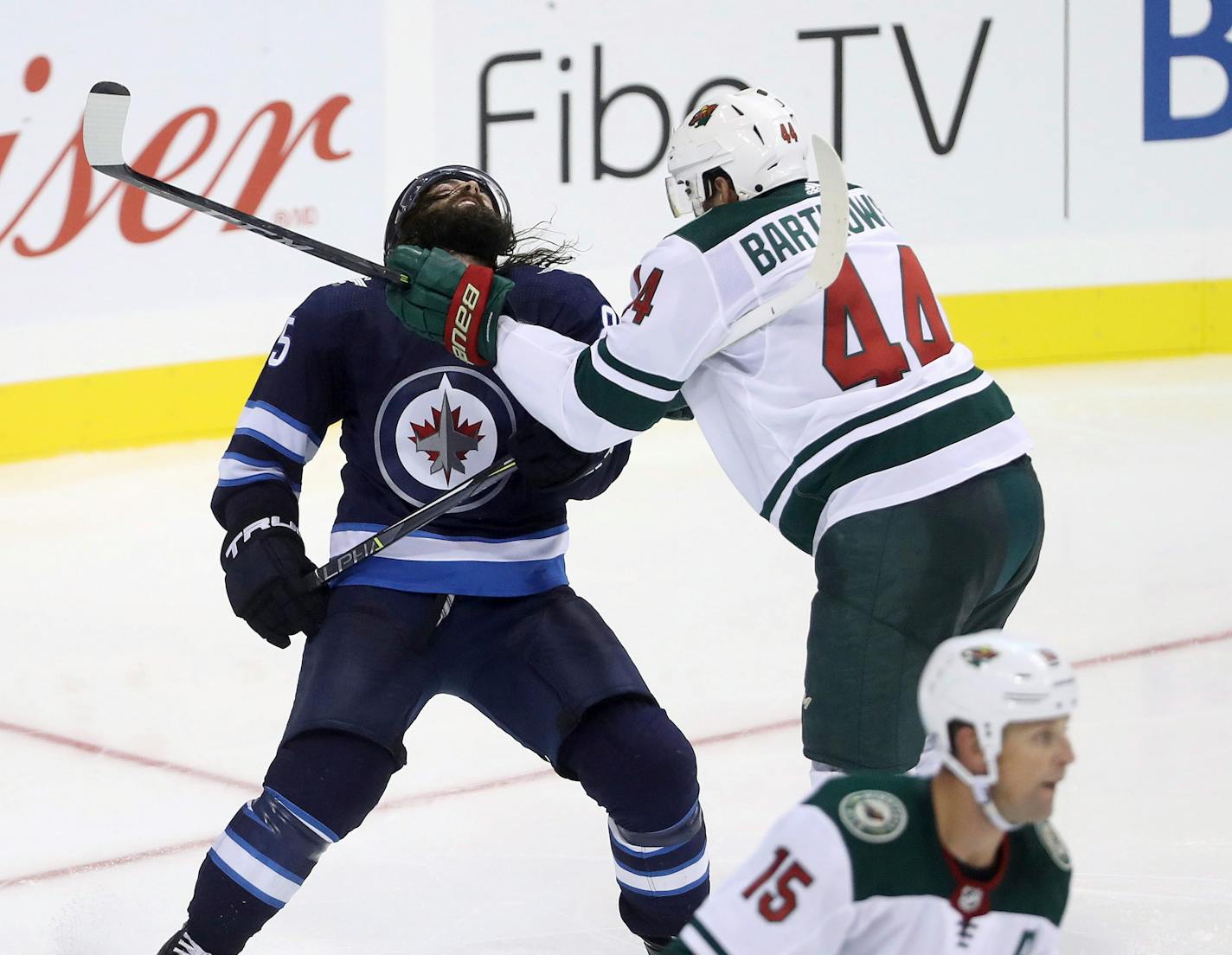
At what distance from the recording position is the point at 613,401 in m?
2.13

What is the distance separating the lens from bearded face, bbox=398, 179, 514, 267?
2.42 m

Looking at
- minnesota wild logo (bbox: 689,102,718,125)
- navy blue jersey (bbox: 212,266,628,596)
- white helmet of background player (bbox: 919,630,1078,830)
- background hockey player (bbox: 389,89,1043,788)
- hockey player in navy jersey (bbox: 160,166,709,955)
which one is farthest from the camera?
navy blue jersey (bbox: 212,266,628,596)

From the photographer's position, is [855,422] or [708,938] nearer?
[708,938]

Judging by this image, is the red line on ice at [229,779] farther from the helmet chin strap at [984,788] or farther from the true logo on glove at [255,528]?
the helmet chin strap at [984,788]

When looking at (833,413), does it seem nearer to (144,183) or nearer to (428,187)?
(428,187)

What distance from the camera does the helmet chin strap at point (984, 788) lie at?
1416mm

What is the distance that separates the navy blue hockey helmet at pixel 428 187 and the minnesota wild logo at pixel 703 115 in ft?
1.11

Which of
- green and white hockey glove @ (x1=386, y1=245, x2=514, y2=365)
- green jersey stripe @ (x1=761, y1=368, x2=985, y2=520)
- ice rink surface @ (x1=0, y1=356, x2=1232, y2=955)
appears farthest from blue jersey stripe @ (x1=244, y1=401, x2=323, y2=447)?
ice rink surface @ (x1=0, y1=356, x2=1232, y2=955)

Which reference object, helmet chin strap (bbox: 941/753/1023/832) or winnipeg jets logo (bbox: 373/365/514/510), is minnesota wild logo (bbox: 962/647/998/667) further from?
winnipeg jets logo (bbox: 373/365/514/510)

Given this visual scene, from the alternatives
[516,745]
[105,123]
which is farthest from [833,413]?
[516,745]

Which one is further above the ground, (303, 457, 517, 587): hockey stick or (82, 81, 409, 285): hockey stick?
(82, 81, 409, 285): hockey stick

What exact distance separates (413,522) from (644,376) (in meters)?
0.40

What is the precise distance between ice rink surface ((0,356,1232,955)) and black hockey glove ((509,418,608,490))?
698 millimetres

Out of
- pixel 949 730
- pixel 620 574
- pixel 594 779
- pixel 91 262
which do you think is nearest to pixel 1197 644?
pixel 620 574
